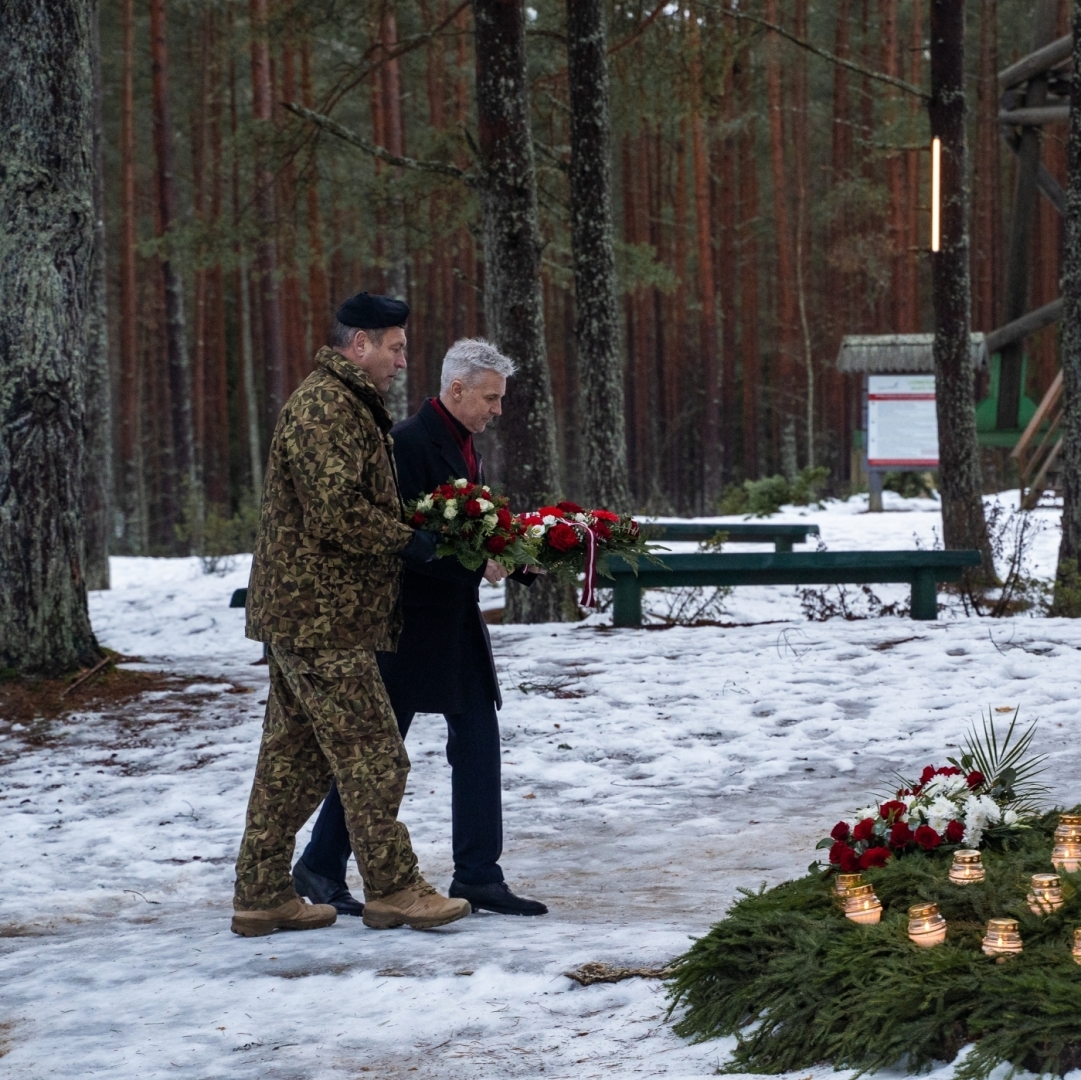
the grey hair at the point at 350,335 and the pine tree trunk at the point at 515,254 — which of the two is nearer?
the grey hair at the point at 350,335

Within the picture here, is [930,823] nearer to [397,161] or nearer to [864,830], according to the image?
[864,830]

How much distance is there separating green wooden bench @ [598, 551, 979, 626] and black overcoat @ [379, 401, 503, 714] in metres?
5.26

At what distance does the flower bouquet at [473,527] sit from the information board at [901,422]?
50.8ft

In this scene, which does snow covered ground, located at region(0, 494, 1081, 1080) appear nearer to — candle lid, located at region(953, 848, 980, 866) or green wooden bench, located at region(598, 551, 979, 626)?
green wooden bench, located at region(598, 551, 979, 626)

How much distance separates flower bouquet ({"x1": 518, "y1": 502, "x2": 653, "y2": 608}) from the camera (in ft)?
16.8

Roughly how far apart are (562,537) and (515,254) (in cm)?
658

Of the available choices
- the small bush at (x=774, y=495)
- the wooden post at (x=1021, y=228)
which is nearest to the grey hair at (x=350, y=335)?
the small bush at (x=774, y=495)

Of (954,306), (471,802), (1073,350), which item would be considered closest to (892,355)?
(954,306)

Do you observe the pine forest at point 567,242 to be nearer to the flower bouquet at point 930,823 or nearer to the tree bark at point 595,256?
the tree bark at point 595,256

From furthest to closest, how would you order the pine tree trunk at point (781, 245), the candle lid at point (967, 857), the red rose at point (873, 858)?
1. the pine tree trunk at point (781, 245)
2. the red rose at point (873, 858)
3. the candle lid at point (967, 857)


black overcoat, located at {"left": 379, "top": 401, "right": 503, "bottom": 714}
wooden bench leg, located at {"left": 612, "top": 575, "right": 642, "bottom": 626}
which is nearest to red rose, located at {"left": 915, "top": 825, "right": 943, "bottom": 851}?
black overcoat, located at {"left": 379, "top": 401, "right": 503, "bottom": 714}

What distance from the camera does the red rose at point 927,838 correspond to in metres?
4.32

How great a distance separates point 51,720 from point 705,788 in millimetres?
3971

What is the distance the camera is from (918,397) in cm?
2002
